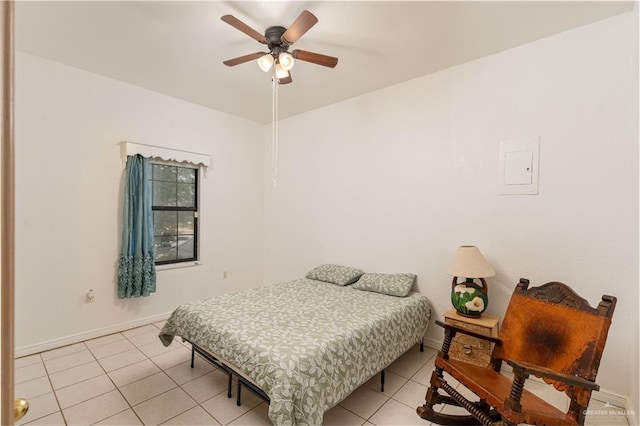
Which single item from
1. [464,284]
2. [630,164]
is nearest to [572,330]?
[464,284]

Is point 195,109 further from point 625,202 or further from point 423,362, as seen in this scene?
point 625,202

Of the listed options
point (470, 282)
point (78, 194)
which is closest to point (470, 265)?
point (470, 282)

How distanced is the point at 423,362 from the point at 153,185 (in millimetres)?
3576

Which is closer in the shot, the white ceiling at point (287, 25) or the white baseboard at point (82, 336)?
the white ceiling at point (287, 25)

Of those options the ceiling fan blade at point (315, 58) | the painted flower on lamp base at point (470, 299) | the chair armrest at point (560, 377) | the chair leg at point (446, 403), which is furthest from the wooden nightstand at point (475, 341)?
the ceiling fan blade at point (315, 58)

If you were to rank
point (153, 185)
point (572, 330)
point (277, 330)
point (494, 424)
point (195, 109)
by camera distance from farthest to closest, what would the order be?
point (195, 109)
point (153, 185)
point (277, 330)
point (572, 330)
point (494, 424)

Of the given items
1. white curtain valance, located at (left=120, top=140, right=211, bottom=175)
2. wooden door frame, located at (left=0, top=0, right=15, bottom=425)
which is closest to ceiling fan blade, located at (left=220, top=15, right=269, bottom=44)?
wooden door frame, located at (left=0, top=0, right=15, bottom=425)

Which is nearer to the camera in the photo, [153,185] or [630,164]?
[630,164]

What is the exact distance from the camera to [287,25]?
225 cm

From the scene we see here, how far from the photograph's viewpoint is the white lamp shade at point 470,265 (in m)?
2.37

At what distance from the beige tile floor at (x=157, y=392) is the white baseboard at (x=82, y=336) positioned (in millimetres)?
64

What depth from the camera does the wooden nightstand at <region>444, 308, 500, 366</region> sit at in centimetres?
232

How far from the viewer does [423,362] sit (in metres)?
2.70

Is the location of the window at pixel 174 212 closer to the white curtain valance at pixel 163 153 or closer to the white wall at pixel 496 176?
the white curtain valance at pixel 163 153
